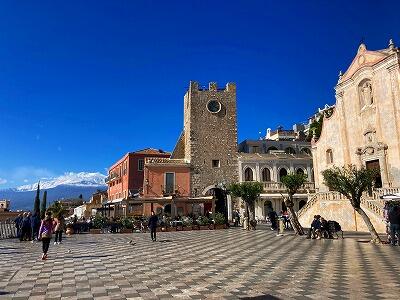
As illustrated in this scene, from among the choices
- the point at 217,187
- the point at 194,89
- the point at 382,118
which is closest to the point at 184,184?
the point at 217,187

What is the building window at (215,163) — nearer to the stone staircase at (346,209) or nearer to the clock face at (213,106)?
the clock face at (213,106)

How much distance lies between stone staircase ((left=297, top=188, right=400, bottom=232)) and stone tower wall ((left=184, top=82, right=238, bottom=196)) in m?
13.4

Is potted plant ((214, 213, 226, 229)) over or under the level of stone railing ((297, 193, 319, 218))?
Result: under

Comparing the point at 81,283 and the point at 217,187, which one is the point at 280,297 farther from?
the point at 217,187

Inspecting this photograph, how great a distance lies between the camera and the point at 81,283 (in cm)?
857

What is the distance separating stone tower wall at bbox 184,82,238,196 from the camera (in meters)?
41.2

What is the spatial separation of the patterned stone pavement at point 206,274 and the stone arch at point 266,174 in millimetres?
28041

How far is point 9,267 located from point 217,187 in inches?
1225

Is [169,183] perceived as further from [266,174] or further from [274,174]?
[274,174]

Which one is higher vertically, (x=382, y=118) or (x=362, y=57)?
(x=362, y=57)

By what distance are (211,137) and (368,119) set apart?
1825 cm

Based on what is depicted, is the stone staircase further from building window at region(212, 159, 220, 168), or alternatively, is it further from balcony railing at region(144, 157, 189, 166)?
balcony railing at region(144, 157, 189, 166)

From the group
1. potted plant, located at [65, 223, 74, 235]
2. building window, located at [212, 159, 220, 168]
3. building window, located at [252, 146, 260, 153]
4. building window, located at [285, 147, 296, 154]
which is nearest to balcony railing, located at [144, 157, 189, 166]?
building window, located at [212, 159, 220, 168]

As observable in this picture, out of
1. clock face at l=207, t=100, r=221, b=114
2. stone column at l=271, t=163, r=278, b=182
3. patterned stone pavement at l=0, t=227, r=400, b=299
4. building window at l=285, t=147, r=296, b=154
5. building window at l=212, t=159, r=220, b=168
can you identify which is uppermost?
clock face at l=207, t=100, r=221, b=114
